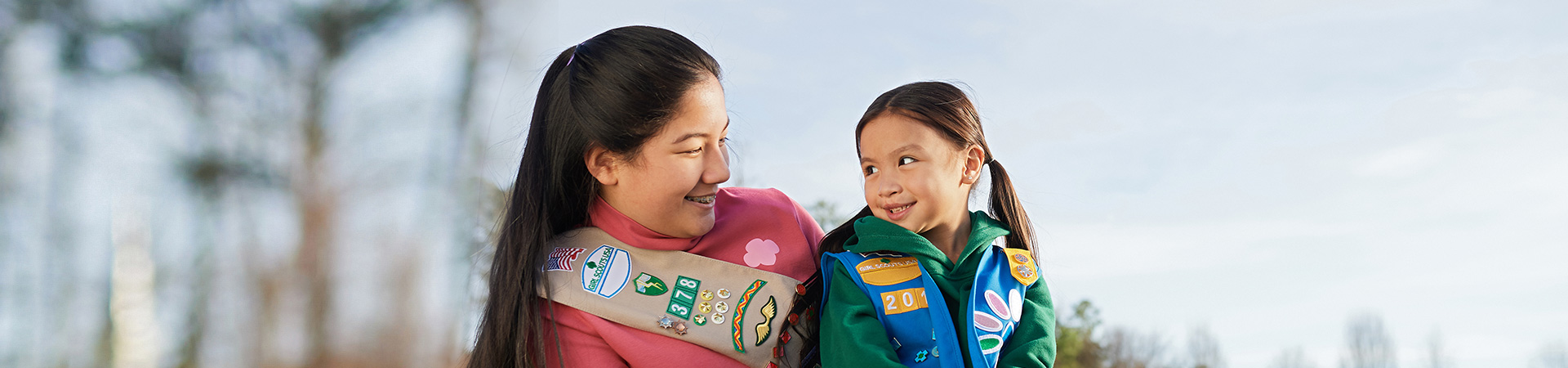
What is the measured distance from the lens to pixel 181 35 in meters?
6.96

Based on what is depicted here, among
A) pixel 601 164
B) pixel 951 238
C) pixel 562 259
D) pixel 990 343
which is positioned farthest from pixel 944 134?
pixel 562 259

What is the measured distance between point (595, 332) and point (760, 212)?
445mm

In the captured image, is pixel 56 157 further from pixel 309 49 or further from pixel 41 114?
pixel 309 49

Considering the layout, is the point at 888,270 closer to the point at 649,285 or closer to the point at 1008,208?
the point at 1008,208

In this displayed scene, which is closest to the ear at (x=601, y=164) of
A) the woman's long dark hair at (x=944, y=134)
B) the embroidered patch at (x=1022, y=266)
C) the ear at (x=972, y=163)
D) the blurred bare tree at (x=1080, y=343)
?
the woman's long dark hair at (x=944, y=134)

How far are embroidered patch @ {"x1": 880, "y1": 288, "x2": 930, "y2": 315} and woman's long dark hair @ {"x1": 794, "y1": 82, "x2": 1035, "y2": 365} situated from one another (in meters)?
0.21

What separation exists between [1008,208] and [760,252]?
53cm

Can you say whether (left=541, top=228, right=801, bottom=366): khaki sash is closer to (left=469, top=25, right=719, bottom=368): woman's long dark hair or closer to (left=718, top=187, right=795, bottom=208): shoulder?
(left=469, top=25, right=719, bottom=368): woman's long dark hair

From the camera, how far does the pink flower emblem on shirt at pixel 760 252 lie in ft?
6.56

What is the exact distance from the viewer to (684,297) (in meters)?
1.93

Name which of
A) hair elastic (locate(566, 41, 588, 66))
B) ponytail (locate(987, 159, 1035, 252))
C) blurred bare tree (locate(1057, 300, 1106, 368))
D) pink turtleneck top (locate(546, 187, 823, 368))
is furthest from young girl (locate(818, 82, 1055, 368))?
blurred bare tree (locate(1057, 300, 1106, 368))

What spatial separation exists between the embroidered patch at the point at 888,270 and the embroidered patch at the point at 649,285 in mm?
428

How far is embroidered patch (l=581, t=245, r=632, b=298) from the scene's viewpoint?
194cm

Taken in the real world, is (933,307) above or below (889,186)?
below
